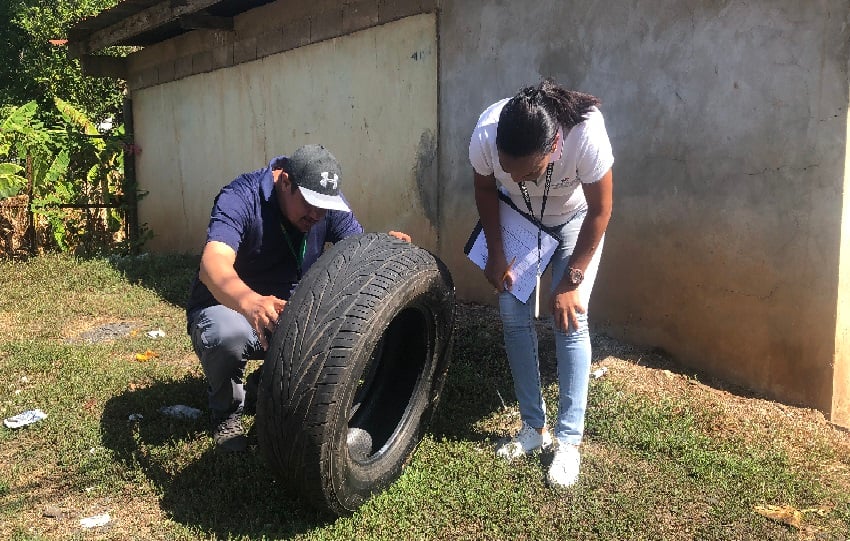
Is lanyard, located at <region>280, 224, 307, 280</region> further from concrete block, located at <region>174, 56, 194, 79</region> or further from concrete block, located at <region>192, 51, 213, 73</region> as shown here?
concrete block, located at <region>174, 56, 194, 79</region>

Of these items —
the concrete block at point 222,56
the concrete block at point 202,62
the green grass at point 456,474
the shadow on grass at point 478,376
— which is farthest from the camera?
the concrete block at point 202,62

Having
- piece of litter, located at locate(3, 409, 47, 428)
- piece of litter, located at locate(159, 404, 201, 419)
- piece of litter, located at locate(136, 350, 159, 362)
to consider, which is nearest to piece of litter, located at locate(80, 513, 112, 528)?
piece of litter, located at locate(159, 404, 201, 419)

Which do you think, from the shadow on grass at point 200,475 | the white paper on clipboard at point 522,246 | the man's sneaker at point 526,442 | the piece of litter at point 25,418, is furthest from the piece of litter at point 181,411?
the white paper on clipboard at point 522,246

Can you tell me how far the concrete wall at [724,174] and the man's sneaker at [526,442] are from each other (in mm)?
1594

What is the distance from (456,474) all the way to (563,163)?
1462 mm

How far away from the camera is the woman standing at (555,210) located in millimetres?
2844

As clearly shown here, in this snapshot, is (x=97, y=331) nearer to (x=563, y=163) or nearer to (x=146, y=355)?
(x=146, y=355)

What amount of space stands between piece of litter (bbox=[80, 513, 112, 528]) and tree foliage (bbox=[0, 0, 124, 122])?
57.1ft

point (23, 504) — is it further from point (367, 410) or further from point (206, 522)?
point (367, 410)

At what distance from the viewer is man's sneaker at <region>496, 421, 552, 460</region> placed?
334cm

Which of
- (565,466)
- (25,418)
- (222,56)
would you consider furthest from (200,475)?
(222,56)

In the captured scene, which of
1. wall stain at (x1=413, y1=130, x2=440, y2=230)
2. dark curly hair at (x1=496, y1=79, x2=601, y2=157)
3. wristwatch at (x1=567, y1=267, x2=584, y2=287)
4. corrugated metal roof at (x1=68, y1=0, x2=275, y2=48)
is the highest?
corrugated metal roof at (x1=68, y1=0, x2=275, y2=48)

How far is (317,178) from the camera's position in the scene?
3.16 meters

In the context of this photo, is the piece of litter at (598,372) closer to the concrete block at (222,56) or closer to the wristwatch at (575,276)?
the wristwatch at (575,276)
